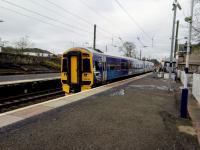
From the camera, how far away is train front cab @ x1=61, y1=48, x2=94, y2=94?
1375cm

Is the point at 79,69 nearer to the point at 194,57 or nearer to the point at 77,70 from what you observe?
the point at 77,70

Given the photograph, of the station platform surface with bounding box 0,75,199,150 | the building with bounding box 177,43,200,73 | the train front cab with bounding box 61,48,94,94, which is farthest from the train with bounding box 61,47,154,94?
the station platform surface with bounding box 0,75,199,150

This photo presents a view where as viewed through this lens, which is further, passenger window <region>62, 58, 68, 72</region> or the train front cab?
passenger window <region>62, 58, 68, 72</region>

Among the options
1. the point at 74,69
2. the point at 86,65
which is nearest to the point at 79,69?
the point at 74,69

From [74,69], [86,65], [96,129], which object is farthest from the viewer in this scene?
[74,69]

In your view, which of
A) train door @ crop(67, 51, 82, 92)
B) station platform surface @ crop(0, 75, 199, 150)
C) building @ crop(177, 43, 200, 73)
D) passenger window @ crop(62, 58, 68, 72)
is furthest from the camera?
building @ crop(177, 43, 200, 73)

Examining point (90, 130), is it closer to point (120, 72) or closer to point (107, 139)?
point (107, 139)

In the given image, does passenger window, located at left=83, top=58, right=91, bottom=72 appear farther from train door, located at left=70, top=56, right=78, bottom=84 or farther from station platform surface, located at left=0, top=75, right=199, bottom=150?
station platform surface, located at left=0, top=75, right=199, bottom=150

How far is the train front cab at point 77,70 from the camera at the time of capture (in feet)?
45.1

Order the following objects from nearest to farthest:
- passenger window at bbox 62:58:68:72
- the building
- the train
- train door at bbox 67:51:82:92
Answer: the train → train door at bbox 67:51:82:92 → passenger window at bbox 62:58:68:72 → the building

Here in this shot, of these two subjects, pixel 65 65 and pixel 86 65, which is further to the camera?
pixel 65 65

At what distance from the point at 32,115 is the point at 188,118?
5.22 meters

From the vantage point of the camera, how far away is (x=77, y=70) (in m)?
13.9

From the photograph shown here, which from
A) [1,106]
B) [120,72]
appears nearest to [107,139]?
[1,106]
